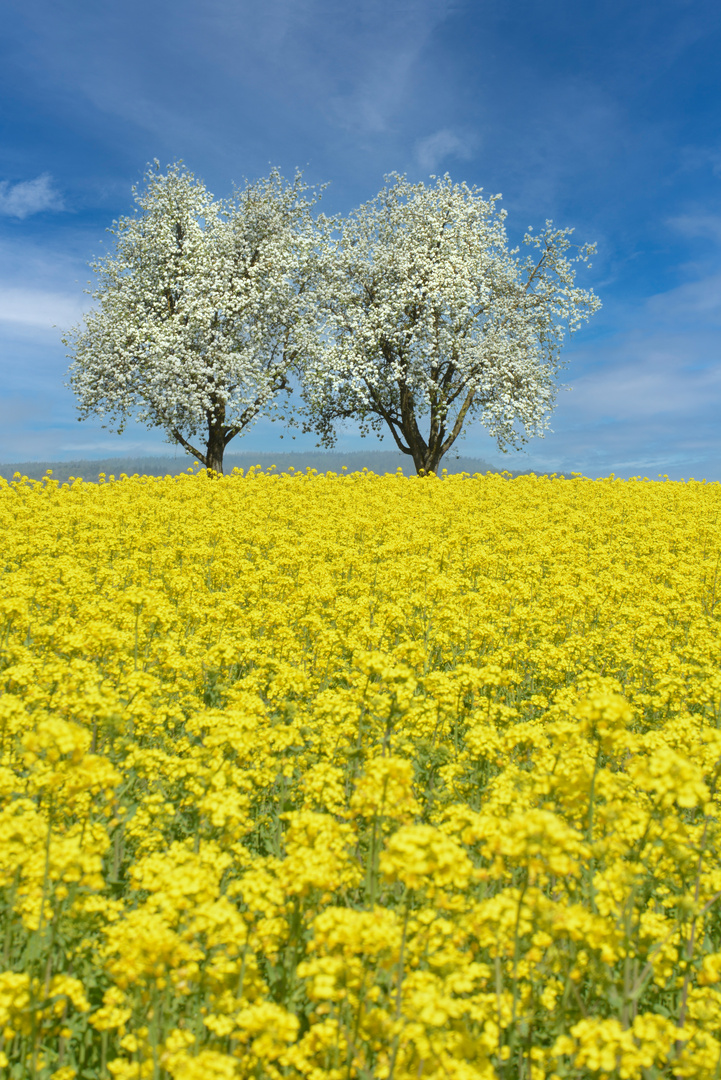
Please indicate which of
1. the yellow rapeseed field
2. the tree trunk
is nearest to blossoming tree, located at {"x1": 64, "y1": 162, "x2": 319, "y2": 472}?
the tree trunk

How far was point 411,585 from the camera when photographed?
13984 mm

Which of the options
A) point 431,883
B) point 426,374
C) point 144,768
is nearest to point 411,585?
point 144,768

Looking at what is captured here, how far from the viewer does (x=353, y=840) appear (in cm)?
495

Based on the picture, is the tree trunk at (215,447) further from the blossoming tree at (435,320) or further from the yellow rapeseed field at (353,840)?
the yellow rapeseed field at (353,840)

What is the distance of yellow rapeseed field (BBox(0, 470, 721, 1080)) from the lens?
375cm

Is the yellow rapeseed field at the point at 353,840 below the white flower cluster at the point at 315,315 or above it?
below

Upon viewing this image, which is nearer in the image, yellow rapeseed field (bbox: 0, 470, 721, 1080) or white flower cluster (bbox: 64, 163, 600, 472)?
yellow rapeseed field (bbox: 0, 470, 721, 1080)

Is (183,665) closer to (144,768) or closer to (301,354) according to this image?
(144,768)

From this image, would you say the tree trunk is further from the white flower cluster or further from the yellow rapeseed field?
the yellow rapeseed field

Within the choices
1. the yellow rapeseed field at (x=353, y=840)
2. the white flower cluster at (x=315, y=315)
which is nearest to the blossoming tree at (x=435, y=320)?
the white flower cluster at (x=315, y=315)

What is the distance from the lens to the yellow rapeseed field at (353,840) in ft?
12.3

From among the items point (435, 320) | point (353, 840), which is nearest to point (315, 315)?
point (435, 320)

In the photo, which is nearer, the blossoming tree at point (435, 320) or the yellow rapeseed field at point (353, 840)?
the yellow rapeseed field at point (353, 840)

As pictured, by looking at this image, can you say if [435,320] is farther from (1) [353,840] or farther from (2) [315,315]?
(1) [353,840]
